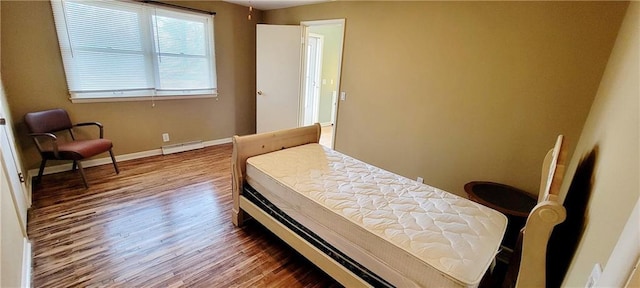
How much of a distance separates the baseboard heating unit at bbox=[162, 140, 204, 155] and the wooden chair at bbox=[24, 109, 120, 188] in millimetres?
864

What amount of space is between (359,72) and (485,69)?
4.47ft

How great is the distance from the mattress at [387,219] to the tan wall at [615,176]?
15.2 inches

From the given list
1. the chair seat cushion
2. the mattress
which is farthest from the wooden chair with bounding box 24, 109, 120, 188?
the mattress

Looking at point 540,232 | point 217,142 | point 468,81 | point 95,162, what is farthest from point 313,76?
point 540,232

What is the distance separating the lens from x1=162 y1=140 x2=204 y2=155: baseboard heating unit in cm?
380

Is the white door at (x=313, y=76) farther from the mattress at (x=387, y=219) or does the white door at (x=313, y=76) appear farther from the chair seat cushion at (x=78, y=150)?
the mattress at (x=387, y=219)

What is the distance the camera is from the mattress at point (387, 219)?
121 cm

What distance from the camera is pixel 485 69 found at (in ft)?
7.70

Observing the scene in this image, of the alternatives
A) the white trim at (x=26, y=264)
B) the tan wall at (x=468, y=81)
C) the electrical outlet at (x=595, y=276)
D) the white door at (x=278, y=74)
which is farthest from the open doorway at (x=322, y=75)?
the electrical outlet at (x=595, y=276)

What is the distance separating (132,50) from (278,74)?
189cm

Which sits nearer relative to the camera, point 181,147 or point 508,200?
point 508,200

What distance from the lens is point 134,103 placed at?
3424 mm

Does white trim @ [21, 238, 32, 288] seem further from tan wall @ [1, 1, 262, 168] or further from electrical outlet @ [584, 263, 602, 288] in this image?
electrical outlet @ [584, 263, 602, 288]

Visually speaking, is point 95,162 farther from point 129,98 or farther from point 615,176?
point 615,176
